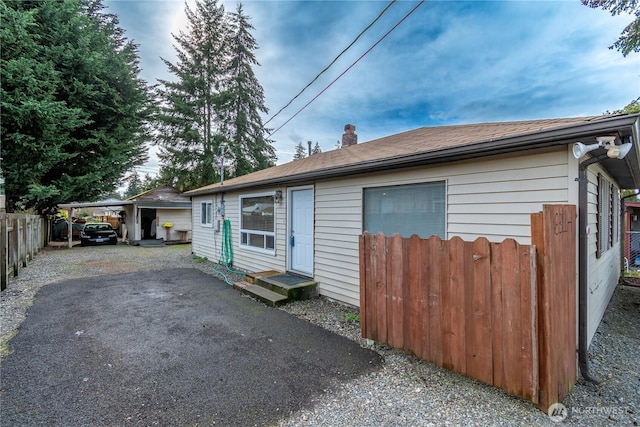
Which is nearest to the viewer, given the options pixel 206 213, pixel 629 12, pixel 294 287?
pixel 294 287

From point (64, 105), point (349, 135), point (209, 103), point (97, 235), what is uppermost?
point (209, 103)

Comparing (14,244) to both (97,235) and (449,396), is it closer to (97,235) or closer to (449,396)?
(97,235)

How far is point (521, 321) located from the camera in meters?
2.43

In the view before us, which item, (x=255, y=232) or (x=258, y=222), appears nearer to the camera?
(x=258, y=222)

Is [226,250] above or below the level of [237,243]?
below

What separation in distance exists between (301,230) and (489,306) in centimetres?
445

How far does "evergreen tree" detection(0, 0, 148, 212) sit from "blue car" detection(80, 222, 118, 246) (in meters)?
2.03

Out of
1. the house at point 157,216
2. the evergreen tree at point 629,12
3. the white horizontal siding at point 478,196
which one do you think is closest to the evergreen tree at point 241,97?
the house at point 157,216

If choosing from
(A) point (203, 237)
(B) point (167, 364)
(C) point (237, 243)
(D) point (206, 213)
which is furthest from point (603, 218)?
(A) point (203, 237)

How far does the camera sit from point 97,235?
15438 millimetres

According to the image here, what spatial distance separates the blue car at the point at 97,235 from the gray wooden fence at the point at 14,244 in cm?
475

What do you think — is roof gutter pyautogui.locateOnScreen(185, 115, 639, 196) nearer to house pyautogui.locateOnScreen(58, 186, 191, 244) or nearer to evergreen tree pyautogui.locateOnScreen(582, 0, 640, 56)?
evergreen tree pyautogui.locateOnScreen(582, 0, 640, 56)

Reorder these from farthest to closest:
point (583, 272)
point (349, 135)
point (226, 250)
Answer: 1. point (349, 135)
2. point (226, 250)
3. point (583, 272)

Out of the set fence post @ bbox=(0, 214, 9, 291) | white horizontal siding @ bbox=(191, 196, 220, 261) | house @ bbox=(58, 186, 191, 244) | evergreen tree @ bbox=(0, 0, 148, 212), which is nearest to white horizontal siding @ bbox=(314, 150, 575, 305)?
white horizontal siding @ bbox=(191, 196, 220, 261)
